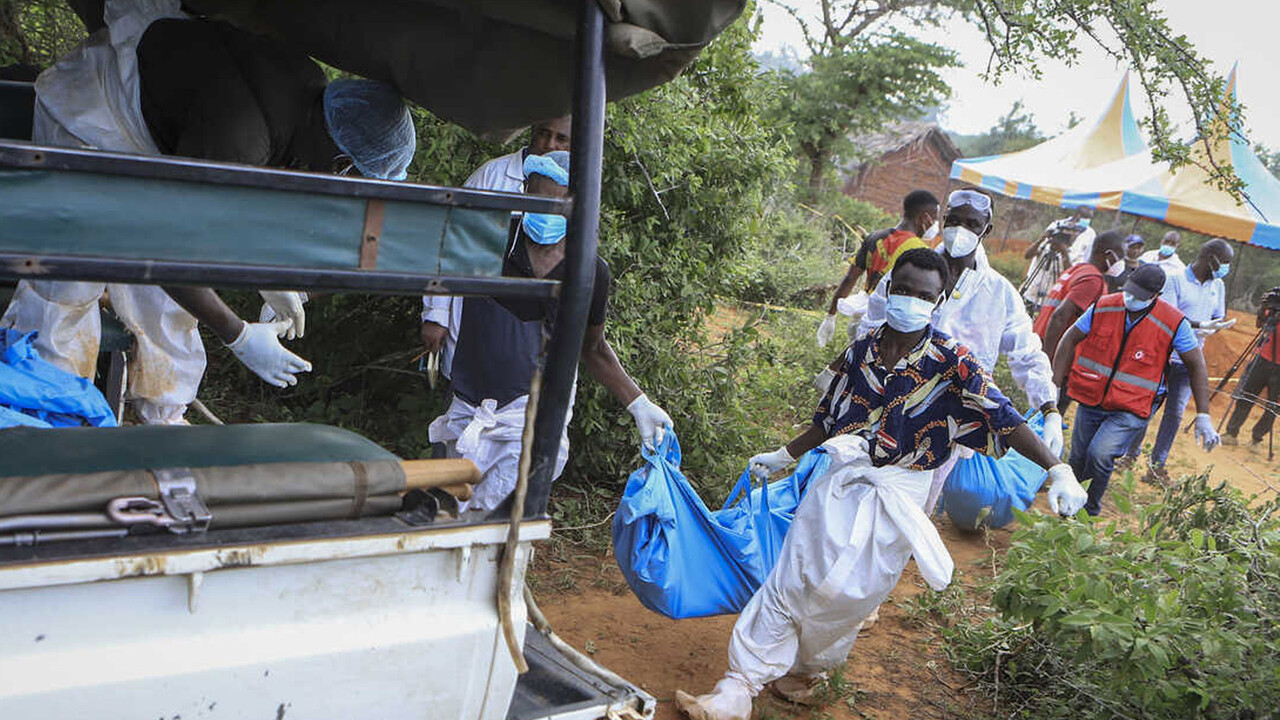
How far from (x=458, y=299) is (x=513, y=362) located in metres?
0.38

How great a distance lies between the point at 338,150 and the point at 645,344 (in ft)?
8.70

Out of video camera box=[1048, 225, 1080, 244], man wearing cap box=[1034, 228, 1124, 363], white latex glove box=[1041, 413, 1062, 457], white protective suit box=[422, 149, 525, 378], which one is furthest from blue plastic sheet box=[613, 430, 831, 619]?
video camera box=[1048, 225, 1080, 244]

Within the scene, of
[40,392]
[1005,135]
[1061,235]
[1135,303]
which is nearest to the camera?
[40,392]

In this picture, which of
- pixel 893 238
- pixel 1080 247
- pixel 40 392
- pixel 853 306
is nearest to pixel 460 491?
pixel 40 392

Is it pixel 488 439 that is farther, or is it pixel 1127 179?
pixel 1127 179

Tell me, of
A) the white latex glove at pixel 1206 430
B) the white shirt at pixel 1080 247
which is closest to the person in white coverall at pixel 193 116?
the white latex glove at pixel 1206 430

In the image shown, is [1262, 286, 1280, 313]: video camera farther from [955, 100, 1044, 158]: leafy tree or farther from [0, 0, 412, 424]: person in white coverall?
[955, 100, 1044, 158]: leafy tree

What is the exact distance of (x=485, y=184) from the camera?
15.1 ft

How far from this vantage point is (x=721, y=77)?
19.3 feet

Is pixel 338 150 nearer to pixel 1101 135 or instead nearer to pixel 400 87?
pixel 400 87

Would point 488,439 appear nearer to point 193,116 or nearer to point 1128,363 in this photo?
point 193,116

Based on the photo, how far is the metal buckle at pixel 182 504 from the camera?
1.83 metres

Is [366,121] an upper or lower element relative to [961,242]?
upper

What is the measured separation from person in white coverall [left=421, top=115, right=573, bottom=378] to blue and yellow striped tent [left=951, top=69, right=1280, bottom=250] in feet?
34.5
